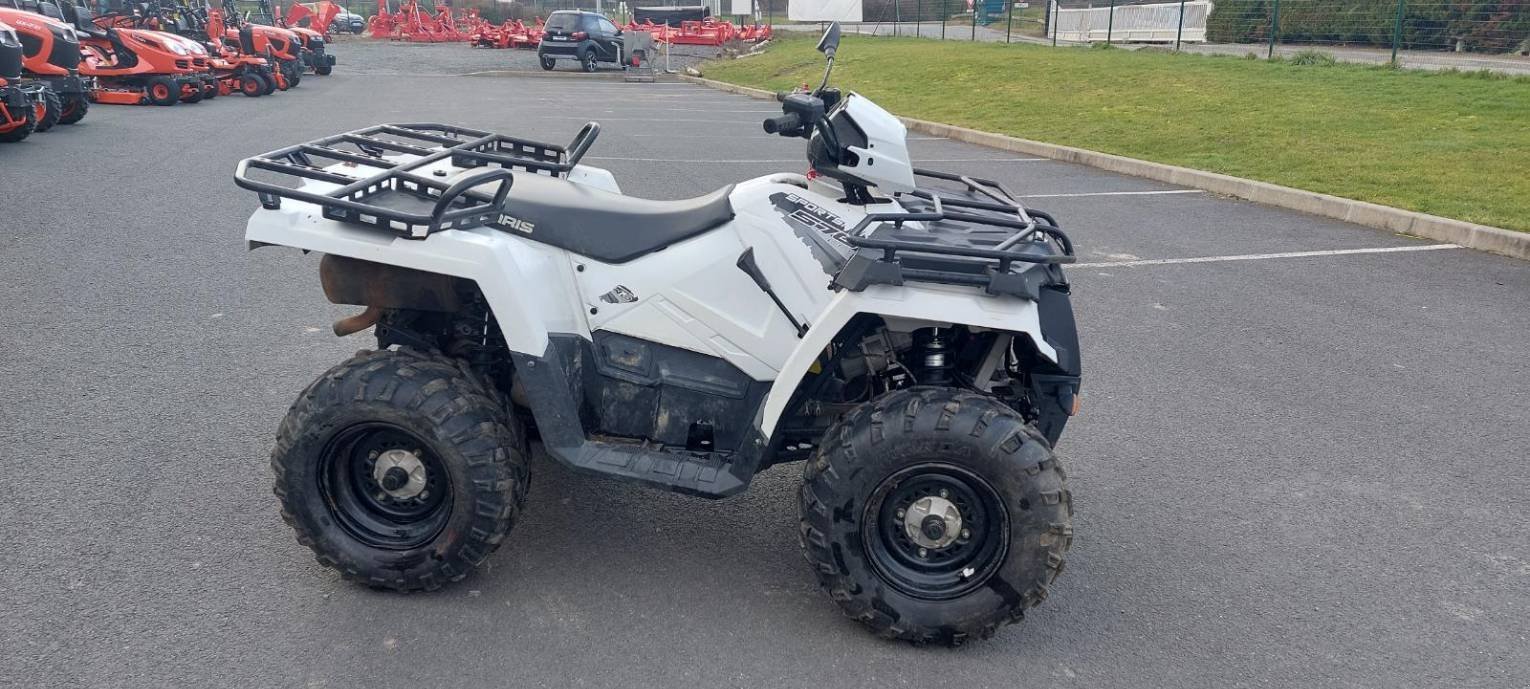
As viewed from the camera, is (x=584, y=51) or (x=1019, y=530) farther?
(x=584, y=51)

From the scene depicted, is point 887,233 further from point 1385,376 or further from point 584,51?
point 584,51

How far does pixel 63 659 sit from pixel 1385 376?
601 cm

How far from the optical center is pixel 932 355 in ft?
11.9

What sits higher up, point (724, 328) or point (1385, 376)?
point (724, 328)

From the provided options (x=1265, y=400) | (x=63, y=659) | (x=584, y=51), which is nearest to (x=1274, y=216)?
(x=1265, y=400)

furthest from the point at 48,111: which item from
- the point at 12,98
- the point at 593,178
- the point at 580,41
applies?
the point at 580,41

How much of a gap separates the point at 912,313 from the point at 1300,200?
875cm

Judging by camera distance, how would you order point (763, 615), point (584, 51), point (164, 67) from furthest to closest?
point (584, 51) < point (164, 67) < point (763, 615)

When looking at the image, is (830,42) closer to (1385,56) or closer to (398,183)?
(398,183)

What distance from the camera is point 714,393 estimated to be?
370 centimetres

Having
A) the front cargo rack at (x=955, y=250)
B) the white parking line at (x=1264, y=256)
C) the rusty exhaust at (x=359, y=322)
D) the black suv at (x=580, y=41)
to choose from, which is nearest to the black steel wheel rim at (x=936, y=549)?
the front cargo rack at (x=955, y=250)

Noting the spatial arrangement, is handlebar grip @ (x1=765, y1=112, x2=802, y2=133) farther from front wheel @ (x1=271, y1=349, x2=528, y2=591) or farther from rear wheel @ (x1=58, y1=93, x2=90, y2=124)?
rear wheel @ (x1=58, y1=93, x2=90, y2=124)

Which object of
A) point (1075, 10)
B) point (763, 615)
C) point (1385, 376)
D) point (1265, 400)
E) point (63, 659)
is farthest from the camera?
point (1075, 10)

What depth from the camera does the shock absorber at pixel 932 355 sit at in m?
3.62
